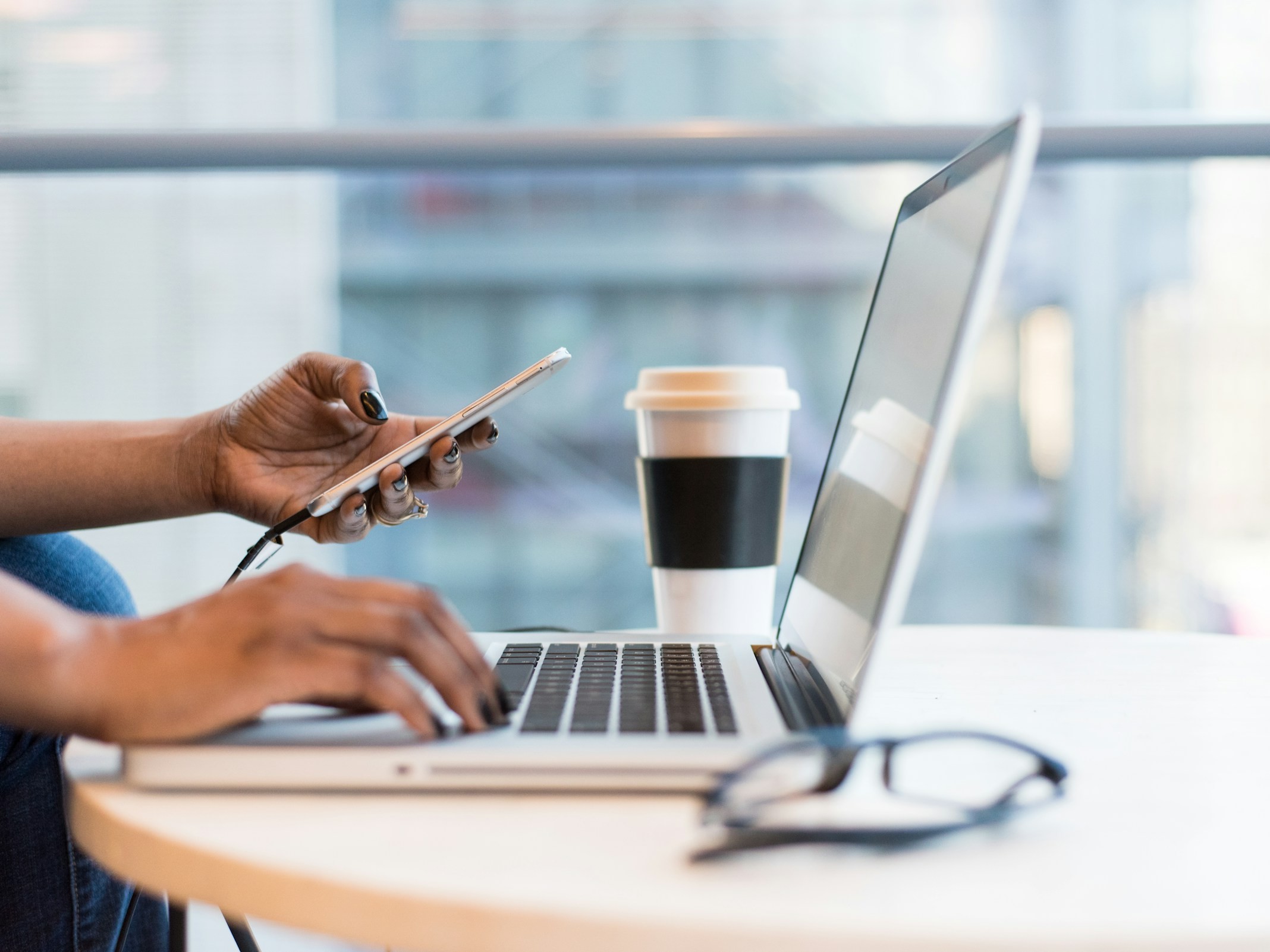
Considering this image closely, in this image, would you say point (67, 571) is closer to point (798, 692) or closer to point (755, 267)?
point (798, 692)

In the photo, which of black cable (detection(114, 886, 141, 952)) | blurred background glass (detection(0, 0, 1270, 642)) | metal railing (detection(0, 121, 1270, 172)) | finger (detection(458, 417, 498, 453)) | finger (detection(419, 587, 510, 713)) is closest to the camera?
finger (detection(419, 587, 510, 713))

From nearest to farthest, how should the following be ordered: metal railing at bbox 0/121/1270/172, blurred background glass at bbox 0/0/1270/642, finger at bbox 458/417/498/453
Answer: finger at bbox 458/417/498/453
metal railing at bbox 0/121/1270/172
blurred background glass at bbox 0/0/1270/642

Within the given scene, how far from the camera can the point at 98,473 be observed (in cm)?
66

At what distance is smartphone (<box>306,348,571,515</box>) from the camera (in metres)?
0.52

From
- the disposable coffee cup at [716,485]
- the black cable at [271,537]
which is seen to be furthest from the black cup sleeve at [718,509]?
the black cable at [271,537]

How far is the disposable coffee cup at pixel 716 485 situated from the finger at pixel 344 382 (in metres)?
0.16

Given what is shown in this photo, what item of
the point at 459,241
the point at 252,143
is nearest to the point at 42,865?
the point at 252,143

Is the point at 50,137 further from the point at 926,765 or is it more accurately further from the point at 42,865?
the point at 926,765

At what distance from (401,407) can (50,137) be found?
2.96m

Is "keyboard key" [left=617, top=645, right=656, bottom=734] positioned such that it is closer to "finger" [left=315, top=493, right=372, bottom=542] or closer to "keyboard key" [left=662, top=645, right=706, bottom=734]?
"keyboard key" [left=662, top=645, right=706, bottom=734]

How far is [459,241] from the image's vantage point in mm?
3934

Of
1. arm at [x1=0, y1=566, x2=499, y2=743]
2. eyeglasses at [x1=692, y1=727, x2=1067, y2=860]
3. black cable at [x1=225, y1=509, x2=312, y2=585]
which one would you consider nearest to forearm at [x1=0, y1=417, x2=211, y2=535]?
black cable at [x1=225, y1=509, x2=312, y2=585]

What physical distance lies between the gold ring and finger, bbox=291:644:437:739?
0.30 metres

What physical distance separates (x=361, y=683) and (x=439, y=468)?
289 millimetres
